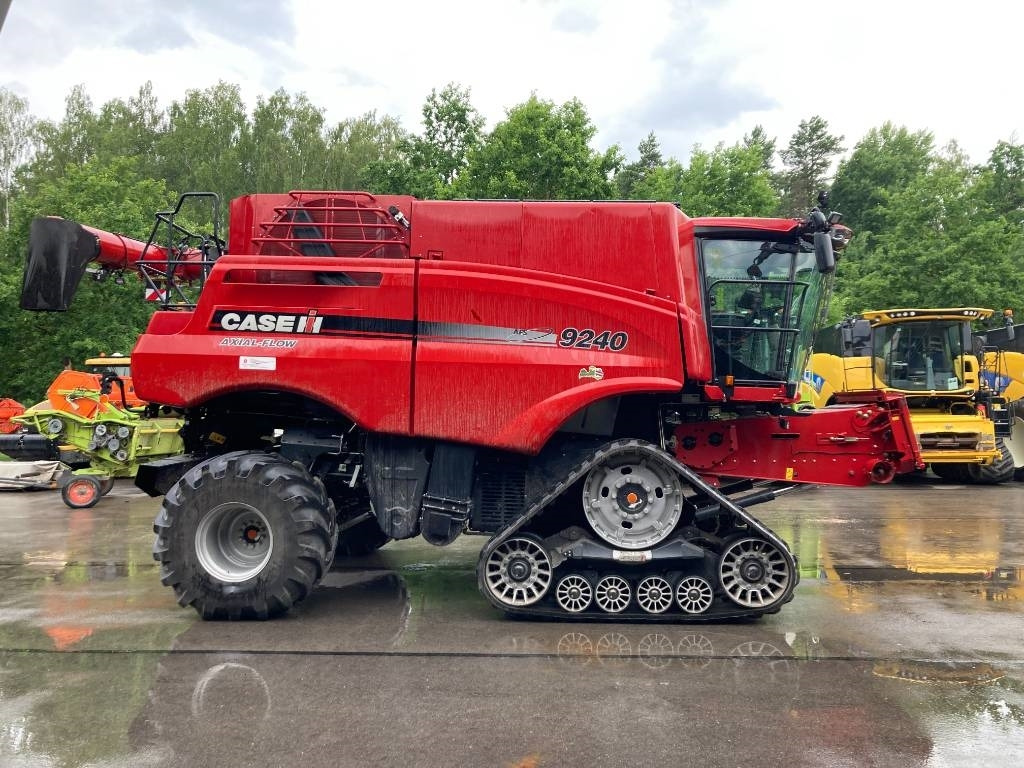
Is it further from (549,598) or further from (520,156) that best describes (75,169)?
(549,598)

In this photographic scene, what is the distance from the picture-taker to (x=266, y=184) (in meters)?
34.0

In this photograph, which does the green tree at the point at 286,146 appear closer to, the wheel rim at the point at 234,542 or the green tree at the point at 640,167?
the green tree at the point at 640,167

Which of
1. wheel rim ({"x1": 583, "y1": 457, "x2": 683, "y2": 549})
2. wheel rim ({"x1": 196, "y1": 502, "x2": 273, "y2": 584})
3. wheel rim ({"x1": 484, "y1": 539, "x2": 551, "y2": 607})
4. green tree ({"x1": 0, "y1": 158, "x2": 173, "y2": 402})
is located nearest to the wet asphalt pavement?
wheel rim ({"x1": 484, "y1": 539, "x2": 551, "y2": 607})

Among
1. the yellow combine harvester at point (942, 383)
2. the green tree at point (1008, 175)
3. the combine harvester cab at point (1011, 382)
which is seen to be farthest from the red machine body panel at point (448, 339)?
the green tree at point (1008, 175)

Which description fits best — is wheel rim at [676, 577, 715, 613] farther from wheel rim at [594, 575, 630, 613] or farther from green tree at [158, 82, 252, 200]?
green tree at [158, 82, 252, 200]

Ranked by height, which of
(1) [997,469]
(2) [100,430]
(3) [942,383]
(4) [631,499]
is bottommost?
(4) [631,499]

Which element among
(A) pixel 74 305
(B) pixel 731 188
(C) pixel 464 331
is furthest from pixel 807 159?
(C) pixel 464 331

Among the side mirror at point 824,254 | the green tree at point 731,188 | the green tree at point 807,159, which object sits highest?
the green tree at point 807,159

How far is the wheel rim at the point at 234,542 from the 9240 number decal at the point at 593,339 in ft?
8.00

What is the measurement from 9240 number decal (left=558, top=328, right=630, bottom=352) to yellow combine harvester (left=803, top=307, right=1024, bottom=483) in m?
8.80

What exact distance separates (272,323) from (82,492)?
7.76 m

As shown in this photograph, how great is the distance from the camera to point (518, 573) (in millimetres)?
5484

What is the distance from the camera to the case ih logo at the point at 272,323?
5633 millimetres

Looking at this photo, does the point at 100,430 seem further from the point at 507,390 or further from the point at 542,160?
the point at 542,160
